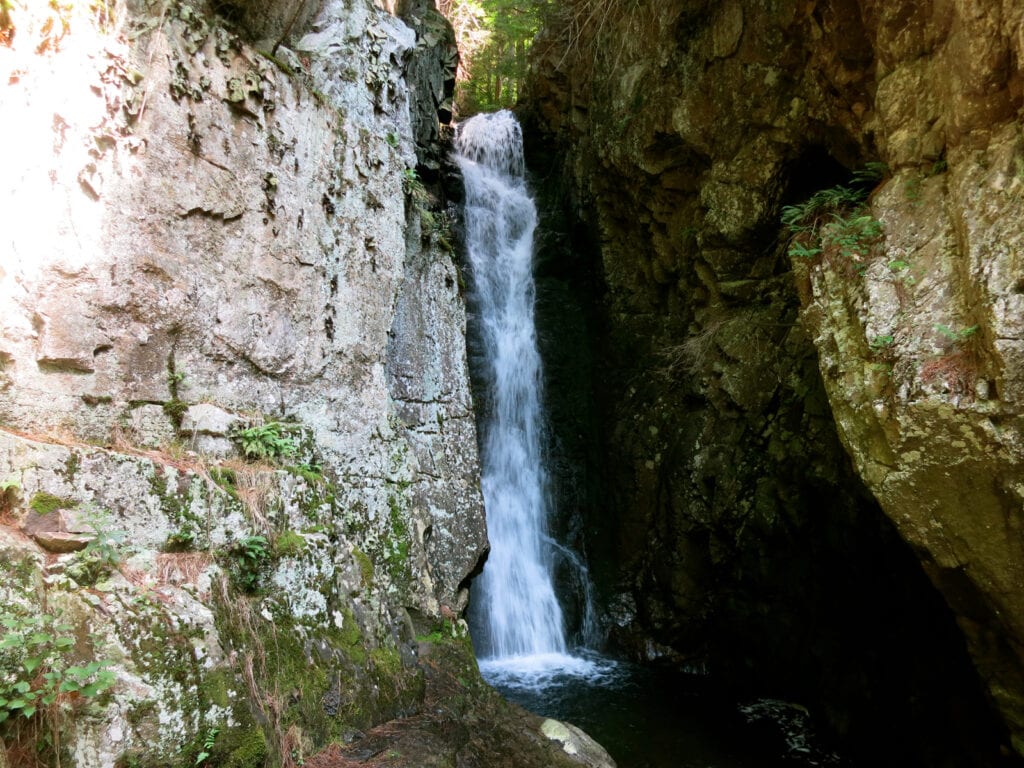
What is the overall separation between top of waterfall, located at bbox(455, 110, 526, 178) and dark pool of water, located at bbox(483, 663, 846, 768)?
10.4 meters

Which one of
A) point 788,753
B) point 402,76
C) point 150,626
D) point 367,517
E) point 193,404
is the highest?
point 402,76

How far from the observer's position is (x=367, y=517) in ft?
18.2

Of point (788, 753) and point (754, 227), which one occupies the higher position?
point (754, 227)

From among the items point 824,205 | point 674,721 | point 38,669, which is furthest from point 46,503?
point 674,721

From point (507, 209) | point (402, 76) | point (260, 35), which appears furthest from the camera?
point (507, 209)

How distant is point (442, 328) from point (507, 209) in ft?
19.7

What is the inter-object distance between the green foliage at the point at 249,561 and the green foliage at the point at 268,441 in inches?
31.5

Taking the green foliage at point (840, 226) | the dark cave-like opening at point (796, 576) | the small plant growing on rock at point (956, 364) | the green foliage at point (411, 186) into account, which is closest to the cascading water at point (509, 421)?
the dark cave-like opening at point (796, 576)

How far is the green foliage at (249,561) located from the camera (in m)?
4.17

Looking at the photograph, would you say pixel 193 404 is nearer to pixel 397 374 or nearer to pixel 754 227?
pixel 397 374

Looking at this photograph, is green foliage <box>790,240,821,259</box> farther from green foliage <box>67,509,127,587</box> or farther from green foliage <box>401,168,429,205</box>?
green foliage <box>67,509,127,587</box>

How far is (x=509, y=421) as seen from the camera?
1105cm

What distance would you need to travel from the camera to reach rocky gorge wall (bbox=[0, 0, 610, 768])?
335cm

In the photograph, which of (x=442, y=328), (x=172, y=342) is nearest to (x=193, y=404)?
(x=172, y=342)
